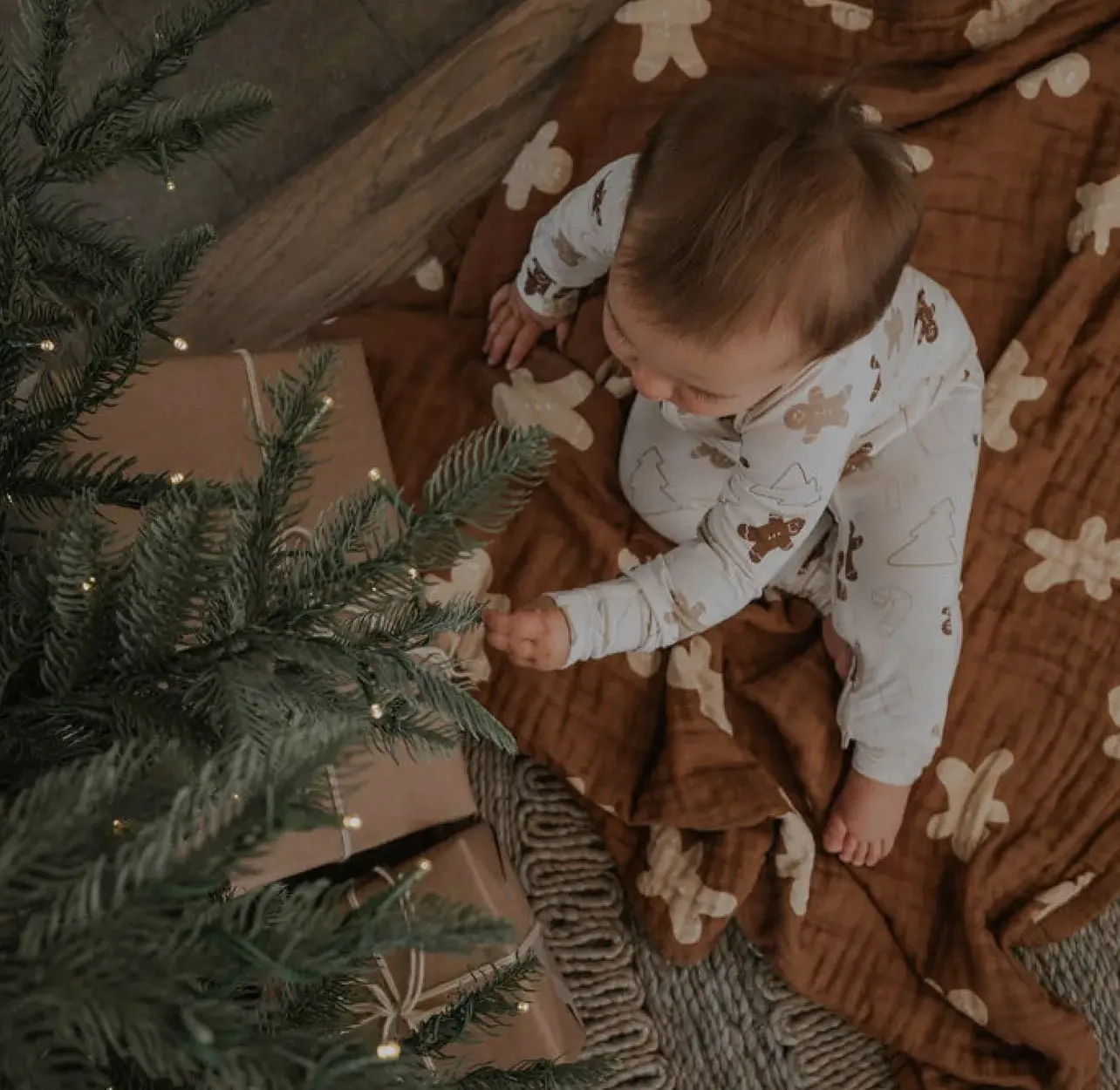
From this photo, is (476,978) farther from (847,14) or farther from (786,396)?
(847,14)

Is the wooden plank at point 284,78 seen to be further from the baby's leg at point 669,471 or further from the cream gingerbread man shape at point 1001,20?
the cream gingerbread man shape at point 1001,20

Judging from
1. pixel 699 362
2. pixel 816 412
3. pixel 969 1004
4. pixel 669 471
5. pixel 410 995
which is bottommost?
pixel 969 1004

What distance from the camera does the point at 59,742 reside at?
0.44 m

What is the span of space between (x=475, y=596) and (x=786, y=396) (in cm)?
34

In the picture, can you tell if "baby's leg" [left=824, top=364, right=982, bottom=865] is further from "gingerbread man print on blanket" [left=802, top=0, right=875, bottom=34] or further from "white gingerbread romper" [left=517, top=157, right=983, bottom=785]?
"gingerbread man print on blanket" [left=802, top=0, right=875, bottom=34]

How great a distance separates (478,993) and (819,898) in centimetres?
49

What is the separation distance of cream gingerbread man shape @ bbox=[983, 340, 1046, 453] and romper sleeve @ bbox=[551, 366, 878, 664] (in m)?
0.23

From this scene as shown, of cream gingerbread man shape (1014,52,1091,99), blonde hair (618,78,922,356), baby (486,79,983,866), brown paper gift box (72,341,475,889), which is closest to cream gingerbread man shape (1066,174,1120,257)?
cream gingerbread man shape (1014,52,1091,99)

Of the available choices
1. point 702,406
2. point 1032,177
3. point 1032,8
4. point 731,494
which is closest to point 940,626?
point 731,494

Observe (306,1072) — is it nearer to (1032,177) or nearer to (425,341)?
(425,341)

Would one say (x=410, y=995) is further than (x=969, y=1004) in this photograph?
No

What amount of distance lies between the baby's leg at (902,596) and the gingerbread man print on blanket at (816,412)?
0.54ft

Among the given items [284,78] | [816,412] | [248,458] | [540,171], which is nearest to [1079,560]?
[816,412]

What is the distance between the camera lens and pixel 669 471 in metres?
0.94
